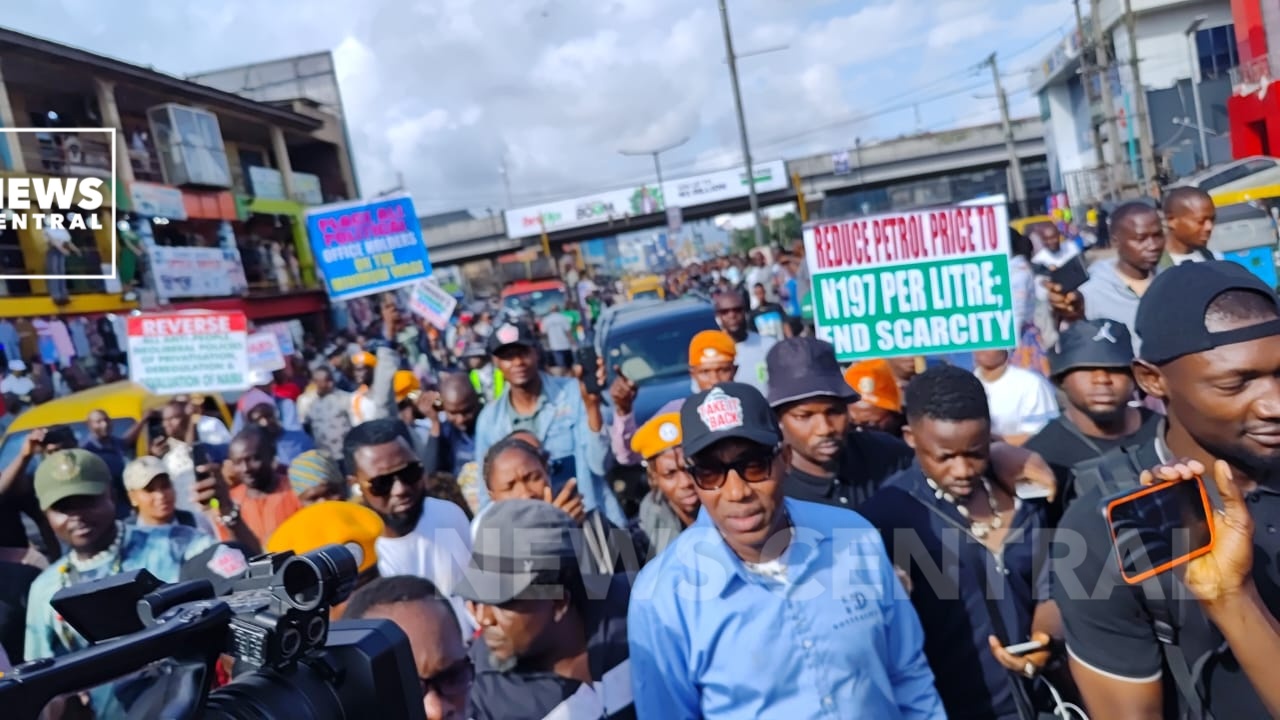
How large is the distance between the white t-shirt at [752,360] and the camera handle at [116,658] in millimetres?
4744

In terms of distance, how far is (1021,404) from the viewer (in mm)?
4277

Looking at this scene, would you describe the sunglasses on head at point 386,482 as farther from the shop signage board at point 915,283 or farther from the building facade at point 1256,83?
the building facade at point 1256,83

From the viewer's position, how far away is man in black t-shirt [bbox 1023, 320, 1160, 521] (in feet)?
10.2

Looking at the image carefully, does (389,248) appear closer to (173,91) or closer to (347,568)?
(347,568)

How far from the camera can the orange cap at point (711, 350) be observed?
4.61m

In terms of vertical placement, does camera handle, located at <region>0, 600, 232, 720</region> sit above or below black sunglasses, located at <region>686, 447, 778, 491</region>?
above

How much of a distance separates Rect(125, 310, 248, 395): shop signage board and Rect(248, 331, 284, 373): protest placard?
1553 millimetres

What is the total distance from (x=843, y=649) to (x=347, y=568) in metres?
1.25

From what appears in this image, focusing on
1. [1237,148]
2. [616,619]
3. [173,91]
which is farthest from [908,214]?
[1237,148]

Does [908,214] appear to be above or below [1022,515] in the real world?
above

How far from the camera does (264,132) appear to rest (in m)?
29.8

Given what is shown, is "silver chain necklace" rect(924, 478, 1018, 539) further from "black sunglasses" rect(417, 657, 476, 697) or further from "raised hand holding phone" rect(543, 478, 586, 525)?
"black sunglasses" rect(417, 657, 476, 697)

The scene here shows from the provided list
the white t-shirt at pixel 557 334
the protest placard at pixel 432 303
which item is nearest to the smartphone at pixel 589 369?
the protest placard at pixel 432 303

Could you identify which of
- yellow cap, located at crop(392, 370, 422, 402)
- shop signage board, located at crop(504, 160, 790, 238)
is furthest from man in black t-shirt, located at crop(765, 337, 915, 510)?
shop signage board, located at crop(504, 160, 790, 238)
